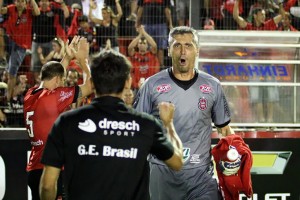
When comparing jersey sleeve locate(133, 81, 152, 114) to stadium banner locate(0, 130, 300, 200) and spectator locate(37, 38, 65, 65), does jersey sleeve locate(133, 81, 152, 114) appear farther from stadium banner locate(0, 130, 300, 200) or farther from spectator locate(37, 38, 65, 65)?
spectator locate(37, 38, 65, 65)

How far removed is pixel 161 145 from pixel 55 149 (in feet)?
2.01

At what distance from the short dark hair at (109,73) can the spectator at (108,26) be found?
22.1ft

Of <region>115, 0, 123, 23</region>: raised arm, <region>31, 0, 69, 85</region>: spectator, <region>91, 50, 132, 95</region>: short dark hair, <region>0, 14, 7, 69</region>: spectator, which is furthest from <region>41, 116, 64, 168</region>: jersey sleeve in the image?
<region>115, 0, 123, 23</region>: raised arm

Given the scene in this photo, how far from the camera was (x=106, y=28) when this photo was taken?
11164mm

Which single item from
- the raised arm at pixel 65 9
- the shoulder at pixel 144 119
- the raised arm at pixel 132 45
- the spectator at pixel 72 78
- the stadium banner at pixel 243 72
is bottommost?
the spectator at pixel 72 78

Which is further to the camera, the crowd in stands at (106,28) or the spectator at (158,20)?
the spectator at (158,20)

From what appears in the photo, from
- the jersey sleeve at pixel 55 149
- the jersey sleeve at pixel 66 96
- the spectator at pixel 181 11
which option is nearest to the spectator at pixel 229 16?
the spectator at pixel 181 11

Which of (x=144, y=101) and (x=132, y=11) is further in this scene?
(x=132, y=11)

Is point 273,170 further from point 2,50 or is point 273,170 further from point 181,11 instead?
point 2,50

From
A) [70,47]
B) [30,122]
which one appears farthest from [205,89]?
[30,122]

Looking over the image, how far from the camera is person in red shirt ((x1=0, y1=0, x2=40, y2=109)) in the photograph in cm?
1048

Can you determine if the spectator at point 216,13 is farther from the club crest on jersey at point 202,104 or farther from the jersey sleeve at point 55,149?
the jersey sleeve at point 55,149

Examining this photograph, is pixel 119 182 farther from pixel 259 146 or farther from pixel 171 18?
pixel 171 18

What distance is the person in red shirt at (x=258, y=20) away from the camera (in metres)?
11.0
